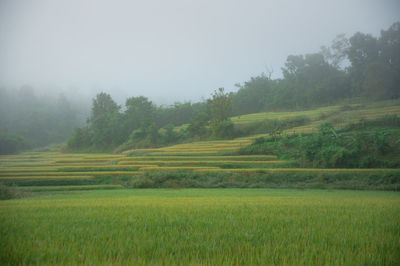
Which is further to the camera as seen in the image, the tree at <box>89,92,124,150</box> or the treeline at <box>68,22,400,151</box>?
the tree at <box>89,92,124,150</box>

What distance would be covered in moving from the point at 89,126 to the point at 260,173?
43900 millimetres

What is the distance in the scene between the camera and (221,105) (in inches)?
1738

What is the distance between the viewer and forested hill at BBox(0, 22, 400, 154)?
35.5m

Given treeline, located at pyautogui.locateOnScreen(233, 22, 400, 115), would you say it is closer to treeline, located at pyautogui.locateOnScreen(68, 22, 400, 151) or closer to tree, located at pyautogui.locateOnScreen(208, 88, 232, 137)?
treeline, located at pyautogui.locateOnScreen(68, 22, 400, 151)

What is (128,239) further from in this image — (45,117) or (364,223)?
(45,117)

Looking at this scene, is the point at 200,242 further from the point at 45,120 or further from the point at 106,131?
the point at 106,131

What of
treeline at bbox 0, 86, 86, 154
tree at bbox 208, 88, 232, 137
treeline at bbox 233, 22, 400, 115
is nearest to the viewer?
treeline at bbox 0, 86, 86, 154

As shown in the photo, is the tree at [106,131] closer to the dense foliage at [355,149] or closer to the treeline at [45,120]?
the treeline at [45,120]

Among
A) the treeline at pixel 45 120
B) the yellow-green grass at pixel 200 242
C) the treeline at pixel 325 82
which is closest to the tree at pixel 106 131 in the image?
the treeline at pixel 45 120

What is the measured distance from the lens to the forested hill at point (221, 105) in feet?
116

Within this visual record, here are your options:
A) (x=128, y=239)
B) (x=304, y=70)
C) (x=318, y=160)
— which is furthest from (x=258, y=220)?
(x=304, y=70)

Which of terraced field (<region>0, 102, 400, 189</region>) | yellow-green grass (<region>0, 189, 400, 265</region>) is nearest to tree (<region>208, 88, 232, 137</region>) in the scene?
terraced field (<region>0, 102, 400, 189</region>)

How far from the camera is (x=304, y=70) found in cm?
5991

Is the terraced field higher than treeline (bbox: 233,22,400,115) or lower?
lower
